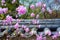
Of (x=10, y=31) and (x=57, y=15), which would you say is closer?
(x=10, y=31)

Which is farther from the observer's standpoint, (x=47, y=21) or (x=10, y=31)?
(x=47, y=21)

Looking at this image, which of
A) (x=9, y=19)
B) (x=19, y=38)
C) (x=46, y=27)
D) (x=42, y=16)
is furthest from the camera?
(x=42, y=16)

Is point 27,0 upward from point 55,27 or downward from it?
upward

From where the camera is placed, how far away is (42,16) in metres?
4.28

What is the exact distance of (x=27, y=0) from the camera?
486 cm

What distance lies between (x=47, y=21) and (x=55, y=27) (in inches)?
7.3

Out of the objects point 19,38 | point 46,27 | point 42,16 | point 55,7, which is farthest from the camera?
point 55,7

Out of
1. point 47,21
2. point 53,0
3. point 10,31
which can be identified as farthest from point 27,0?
point 10,31

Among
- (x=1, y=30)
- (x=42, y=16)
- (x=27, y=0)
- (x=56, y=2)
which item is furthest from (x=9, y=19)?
(x=27, y=0)

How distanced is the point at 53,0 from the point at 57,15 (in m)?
0.36

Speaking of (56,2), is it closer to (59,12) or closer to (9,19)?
(59,12)

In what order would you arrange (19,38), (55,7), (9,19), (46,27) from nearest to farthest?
(9,19), (19,38), (46,27), (55,7)

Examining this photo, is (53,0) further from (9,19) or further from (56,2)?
(9,19)

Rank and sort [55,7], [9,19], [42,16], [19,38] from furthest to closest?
[55,7] < [42,16] < [19,38] < [9,19]
